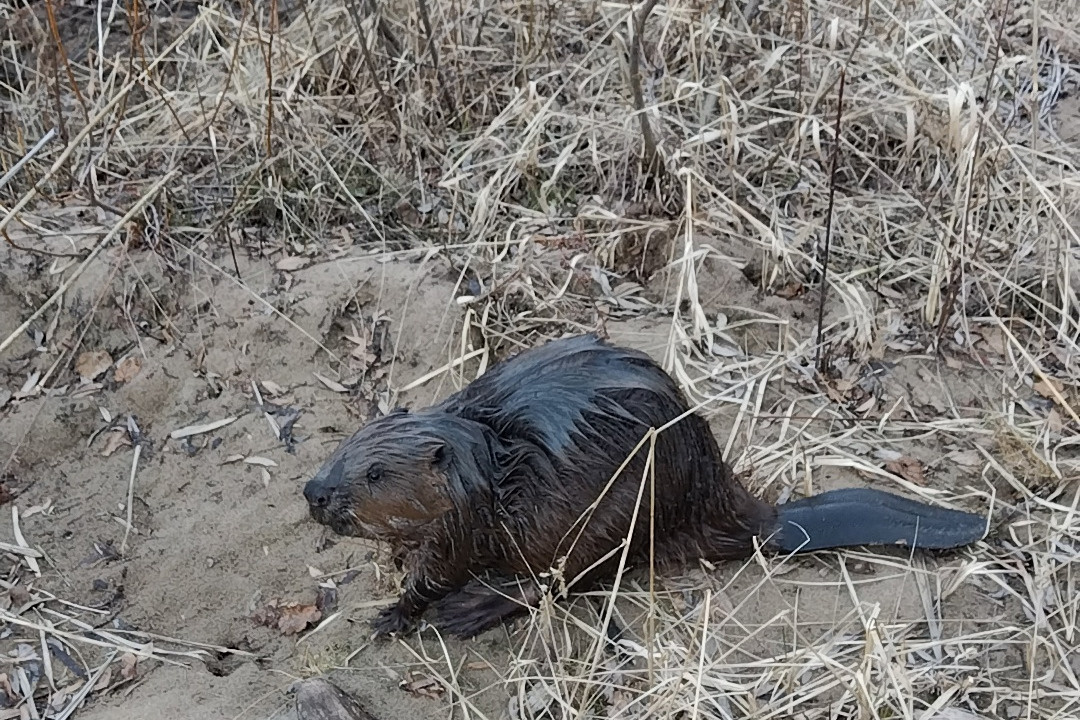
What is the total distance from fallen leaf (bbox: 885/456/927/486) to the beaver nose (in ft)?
4.57

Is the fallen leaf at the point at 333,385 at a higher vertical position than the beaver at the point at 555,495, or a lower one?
lower

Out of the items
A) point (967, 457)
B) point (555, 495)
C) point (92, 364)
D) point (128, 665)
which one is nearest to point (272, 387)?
point (92, 364)

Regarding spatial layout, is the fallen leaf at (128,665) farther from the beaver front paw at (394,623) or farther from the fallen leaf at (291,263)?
the fallen leaf at (291,263)

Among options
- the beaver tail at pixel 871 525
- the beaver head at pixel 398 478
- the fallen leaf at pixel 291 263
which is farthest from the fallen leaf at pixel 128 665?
the beaver tail at pixel 871 525

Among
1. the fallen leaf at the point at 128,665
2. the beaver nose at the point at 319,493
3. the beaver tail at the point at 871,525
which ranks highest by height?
the beaver nose at the point at 319,493

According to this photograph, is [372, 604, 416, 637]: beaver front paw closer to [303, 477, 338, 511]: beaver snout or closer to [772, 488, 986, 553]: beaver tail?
[303, 477, 338, 511]: beaver snout

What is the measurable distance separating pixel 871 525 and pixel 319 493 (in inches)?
46.1

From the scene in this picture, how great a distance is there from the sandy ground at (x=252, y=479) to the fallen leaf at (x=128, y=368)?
0.03 m

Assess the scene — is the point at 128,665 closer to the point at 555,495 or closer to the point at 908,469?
the point at 555,495

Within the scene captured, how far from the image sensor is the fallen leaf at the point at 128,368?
10.0 ft

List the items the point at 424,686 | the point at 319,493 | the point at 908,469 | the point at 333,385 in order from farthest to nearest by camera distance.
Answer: the point at 333,385, the point at 908,469, the point at 424,686, the point at 319,493

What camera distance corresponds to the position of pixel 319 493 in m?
2.03

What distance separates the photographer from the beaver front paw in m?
2.32

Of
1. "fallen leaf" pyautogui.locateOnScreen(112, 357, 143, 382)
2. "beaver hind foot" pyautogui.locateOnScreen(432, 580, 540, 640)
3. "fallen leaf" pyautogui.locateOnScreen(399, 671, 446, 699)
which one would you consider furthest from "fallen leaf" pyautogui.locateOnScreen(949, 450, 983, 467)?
"fallen leaf" pyautogui.locateOnScreen(112, 357, 143, 382)
